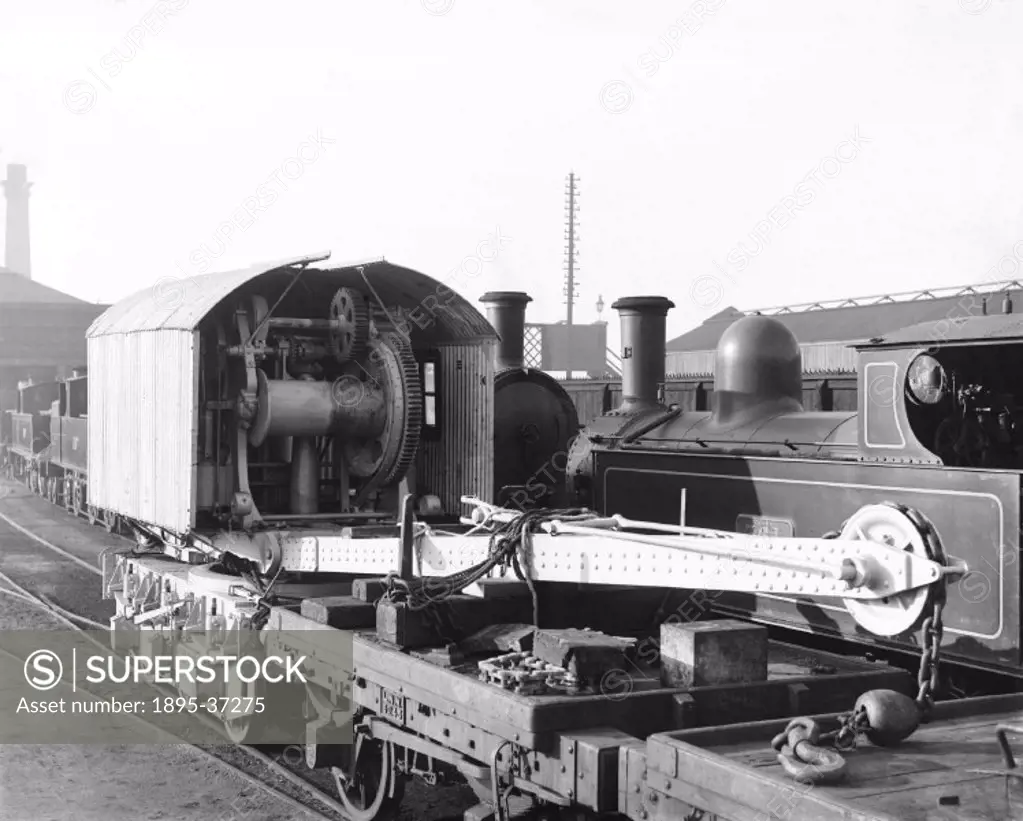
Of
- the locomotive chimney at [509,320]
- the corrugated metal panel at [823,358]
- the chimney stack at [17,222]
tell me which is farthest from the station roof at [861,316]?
the chimney stack at [17,222]

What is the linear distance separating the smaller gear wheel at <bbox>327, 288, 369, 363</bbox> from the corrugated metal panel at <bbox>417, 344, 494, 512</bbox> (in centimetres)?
93

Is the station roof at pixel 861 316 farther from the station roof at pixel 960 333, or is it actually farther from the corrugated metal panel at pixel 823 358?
the station roof at pixel 960 333

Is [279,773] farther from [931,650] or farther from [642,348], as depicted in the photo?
[642,348]

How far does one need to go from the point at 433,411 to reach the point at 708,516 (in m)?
2.67

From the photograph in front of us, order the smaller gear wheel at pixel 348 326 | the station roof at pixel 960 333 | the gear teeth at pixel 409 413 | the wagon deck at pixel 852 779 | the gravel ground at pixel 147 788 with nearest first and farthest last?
the wagon deck at pixel 852 779 < the gravel ground at pixel 147 788 < the station roof at pixel 960 333 < the gear teeth at pixel 409 413 < the smaller gear wheel at pixel 348 326

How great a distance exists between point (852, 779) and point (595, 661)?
4.89 feet

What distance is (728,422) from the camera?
10.9 meters

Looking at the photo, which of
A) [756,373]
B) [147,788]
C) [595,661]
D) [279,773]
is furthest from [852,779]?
[756,373]

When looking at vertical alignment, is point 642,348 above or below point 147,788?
above

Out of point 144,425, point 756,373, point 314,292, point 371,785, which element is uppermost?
point 314,292

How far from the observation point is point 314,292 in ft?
33.6

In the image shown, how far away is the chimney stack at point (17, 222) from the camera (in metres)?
67.8

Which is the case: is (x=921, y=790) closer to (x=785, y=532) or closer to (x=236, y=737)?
(x=785, y=532)

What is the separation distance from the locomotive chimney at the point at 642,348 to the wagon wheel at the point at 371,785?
6.73 m
